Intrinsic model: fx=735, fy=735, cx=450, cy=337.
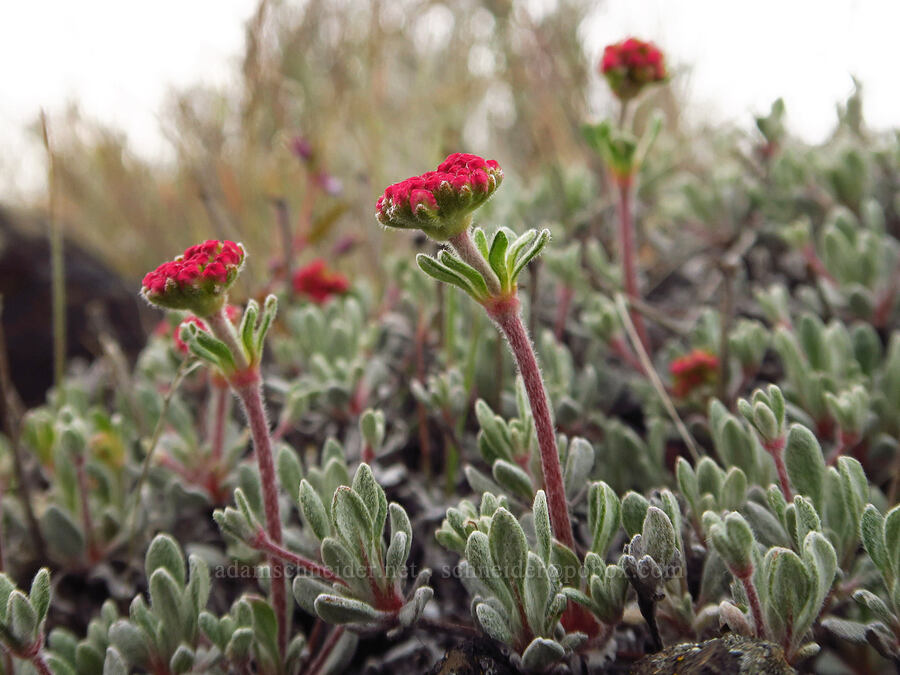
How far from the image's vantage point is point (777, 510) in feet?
3.72

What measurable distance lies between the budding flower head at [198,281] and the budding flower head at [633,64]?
1083 mm

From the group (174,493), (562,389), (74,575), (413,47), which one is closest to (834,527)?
(562,389)

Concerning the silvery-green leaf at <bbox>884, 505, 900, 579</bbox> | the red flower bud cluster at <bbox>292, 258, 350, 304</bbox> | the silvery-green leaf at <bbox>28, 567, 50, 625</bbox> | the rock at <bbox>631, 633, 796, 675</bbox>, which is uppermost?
the red flower bud cluster at <bbox>292, 258, 350, 304</bbox>

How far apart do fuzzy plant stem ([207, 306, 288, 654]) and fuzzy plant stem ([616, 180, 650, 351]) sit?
1062mm

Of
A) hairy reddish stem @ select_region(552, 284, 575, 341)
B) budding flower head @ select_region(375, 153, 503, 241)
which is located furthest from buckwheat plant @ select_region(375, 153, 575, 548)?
hairy reddish stem @ select_region(552, 284, 575, 341)

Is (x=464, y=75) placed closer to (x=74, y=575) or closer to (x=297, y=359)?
(x=297, y=359)

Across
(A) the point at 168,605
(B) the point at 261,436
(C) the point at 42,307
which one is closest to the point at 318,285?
(B) the point at 261,436

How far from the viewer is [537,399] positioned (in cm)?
113

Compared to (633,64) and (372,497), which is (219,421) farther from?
(633,64)

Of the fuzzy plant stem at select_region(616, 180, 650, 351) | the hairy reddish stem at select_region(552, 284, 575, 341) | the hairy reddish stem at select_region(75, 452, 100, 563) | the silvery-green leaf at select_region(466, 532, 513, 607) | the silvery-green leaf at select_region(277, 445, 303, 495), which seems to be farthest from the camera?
the hairy reddish stem at select_region(552, 284, 575, 341)

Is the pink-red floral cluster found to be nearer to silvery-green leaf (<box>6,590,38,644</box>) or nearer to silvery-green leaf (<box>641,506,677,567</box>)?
silvery-green leaf (<box>6,590,38,644</box>)

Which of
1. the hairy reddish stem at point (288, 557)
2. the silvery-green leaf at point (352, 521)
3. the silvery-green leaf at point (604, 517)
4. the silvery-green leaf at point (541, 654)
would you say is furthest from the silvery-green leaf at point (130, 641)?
the silvery-green leaf at point (604, 517)

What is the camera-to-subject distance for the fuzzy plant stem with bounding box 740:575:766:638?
1.05 m

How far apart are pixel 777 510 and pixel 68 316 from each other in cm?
324
